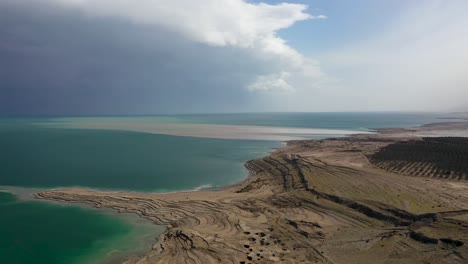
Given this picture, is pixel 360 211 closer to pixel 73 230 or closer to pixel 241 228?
pixel 241 228

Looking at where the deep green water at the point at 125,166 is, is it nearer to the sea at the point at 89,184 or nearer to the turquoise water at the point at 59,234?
the sea at the point at 89,184

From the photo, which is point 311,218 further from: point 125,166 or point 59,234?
point 125,166

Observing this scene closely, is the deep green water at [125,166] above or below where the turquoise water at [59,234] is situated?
above

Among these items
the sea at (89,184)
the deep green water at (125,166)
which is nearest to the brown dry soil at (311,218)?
the sea at (89,184)

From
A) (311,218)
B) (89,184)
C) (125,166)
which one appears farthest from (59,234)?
(125,166)

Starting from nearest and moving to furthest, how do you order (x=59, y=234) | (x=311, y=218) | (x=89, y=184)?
(x=59, y=234) → (x=311, y=218) → (x=89, y=184)
